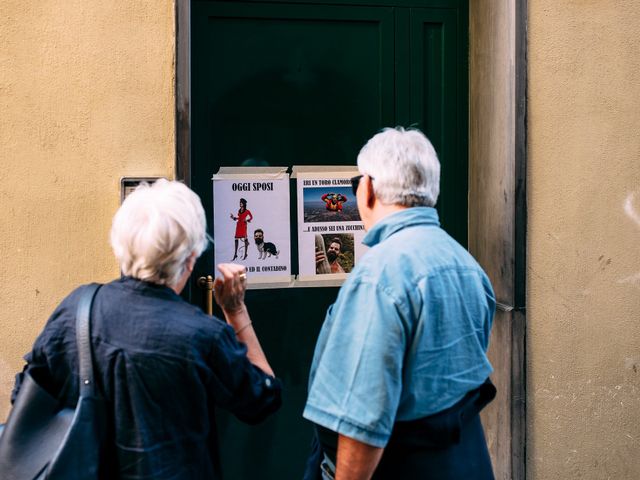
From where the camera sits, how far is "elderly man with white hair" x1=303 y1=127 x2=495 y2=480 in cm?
184

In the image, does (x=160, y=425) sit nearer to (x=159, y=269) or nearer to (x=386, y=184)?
(x=159, y=269)

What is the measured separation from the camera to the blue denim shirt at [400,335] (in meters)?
1.83

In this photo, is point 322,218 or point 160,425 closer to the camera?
point 160,425

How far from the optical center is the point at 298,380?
3.44 metres

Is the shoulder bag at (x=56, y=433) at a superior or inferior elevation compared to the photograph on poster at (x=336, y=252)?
inferior

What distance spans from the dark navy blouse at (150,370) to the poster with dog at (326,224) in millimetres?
1555

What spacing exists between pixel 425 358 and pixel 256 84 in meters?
1.91

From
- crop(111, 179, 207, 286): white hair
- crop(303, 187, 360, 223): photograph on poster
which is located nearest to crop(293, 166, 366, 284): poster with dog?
crop(303, 187, 360, 223): photograph on poster

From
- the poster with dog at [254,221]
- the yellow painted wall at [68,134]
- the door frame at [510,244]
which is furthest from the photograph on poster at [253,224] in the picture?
the door frame at [510,244]

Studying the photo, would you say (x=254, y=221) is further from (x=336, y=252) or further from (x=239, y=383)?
(x=239, y=383)

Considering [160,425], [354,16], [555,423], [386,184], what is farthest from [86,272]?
[555,423]

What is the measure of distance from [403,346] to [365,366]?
0.39 feet

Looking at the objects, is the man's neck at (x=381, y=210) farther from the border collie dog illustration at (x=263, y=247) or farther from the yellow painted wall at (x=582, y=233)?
the yellow painted wall at (x=582, y=233)

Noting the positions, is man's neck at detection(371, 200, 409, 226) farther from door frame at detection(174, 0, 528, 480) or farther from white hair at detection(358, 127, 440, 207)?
door frame at detection(174, 0, 528, 480)
